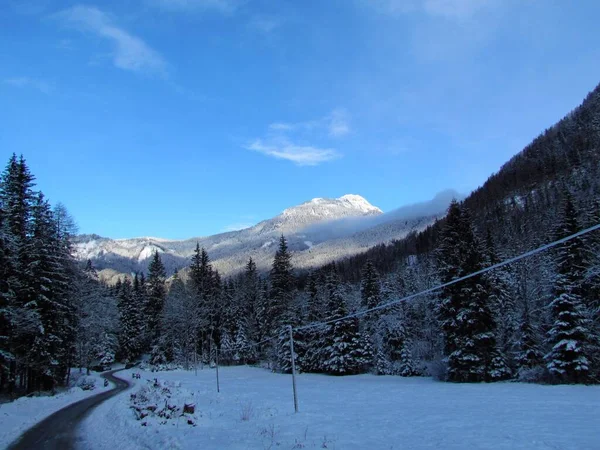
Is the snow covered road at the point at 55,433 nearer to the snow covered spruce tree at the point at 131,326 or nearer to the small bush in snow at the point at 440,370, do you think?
the small bush in snow at the point at 440,370

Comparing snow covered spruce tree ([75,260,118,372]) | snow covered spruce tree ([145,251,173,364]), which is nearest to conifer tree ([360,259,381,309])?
snow covered spruce tree ([75,260,118,372])

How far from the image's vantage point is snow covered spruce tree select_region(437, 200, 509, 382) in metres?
32.7

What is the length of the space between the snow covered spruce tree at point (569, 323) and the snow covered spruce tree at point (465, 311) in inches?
178

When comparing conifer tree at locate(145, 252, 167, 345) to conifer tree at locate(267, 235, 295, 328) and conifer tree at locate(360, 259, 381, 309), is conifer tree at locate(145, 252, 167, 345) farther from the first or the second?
conifer tree at locate(360, 259, 381, 309)

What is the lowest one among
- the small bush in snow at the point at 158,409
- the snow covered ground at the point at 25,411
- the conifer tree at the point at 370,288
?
the snow covered ground at the point at 25,411

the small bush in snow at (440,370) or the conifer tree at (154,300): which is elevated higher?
the conifer tree at (154,300)

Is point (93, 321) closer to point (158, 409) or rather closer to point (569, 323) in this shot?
A: point (158, 409)

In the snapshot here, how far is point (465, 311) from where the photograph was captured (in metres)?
33.2

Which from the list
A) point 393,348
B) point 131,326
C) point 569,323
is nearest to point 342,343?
point 393,348

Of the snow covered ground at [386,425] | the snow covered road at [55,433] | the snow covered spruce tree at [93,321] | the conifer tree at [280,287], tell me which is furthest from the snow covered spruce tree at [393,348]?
the snow covered spruce tree at [93,321]

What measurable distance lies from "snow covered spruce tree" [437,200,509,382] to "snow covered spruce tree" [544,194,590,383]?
14.8ft

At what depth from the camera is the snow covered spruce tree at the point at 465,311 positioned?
32.7m

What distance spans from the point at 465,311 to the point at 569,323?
733cm

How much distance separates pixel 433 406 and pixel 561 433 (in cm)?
915
